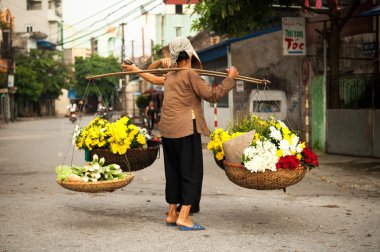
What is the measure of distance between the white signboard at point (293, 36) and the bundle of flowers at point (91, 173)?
402 inches

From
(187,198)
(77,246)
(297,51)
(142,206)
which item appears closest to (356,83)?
(297,51)

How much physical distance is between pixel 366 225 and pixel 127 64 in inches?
125

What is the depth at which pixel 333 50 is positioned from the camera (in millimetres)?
14805

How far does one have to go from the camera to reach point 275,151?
19.0 ft

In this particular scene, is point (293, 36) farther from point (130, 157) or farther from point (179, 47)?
point (179, 47)

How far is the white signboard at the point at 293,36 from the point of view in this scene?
51.4 feet

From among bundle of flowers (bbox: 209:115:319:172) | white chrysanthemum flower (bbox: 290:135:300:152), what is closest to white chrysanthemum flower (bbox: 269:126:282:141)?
bundle of flowers (bbox: 209:115:319:172)

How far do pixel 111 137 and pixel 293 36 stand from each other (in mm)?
9962

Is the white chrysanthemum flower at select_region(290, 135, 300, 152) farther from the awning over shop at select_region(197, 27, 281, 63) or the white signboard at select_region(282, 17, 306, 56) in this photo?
the awning over shop at select_region(197, 27, 281, 63)

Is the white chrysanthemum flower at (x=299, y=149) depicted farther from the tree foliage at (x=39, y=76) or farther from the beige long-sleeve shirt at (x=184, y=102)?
the tree foliage at (x=39, y=76)

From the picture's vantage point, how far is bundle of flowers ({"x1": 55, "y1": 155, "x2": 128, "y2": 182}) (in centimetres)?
601

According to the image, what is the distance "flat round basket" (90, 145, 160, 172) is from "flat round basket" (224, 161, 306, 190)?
4.54 ft

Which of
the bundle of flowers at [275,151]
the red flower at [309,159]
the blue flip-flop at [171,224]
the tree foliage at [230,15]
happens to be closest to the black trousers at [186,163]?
the blue flip-flop at [171,224]

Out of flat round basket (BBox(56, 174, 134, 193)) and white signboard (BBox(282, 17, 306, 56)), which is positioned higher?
white signboard (BBox(282, 17, 306, 56))
